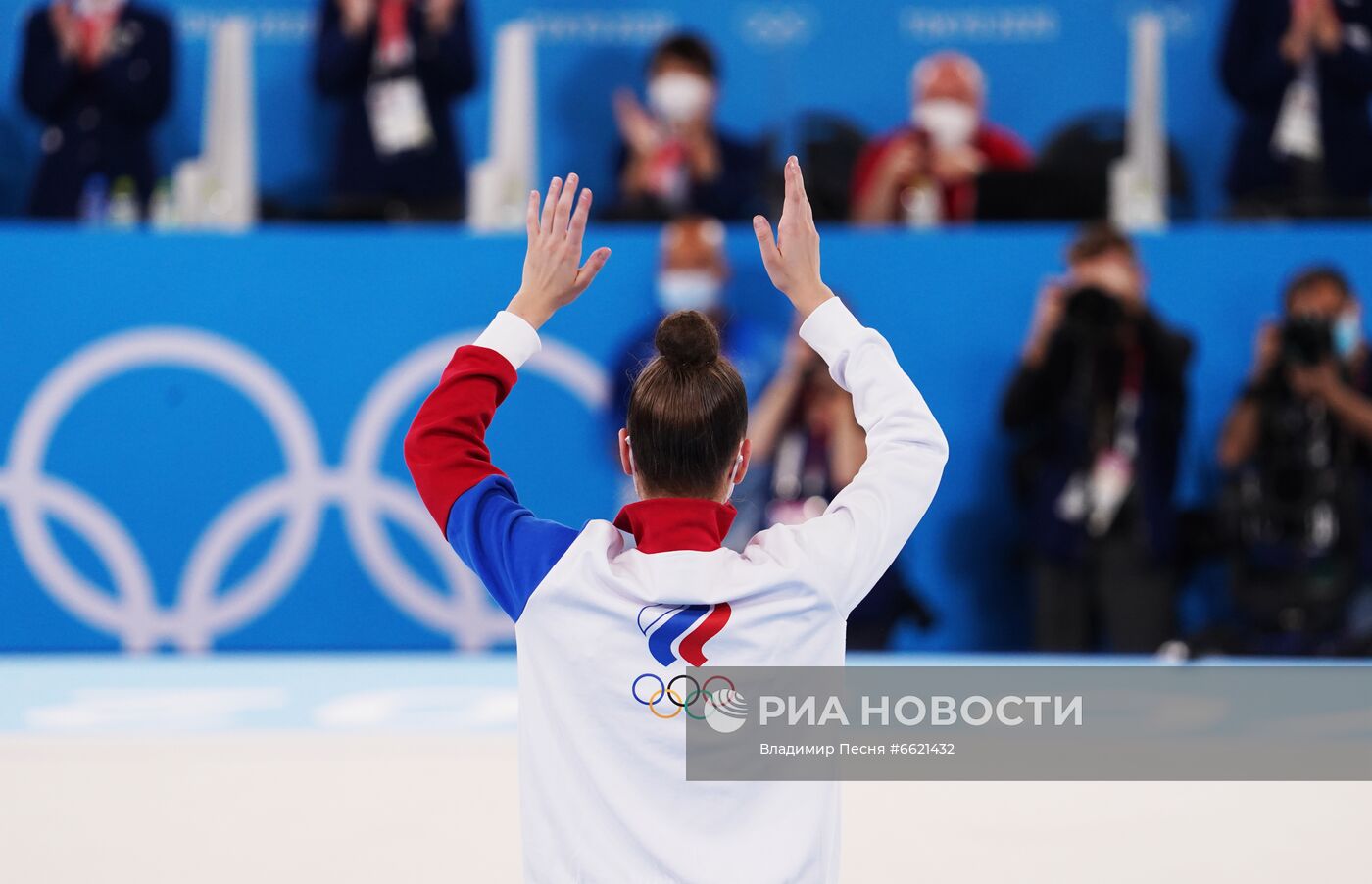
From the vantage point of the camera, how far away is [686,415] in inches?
79.0

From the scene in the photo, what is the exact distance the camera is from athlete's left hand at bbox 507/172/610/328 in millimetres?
2199

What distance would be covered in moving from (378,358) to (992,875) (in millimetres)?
3782

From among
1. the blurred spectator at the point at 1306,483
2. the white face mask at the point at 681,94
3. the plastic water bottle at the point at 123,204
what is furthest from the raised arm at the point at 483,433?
the plastic water bottle at the point at 123,204

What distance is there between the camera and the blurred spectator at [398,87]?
287 inches

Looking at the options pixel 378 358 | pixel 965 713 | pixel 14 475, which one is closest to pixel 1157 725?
pixel 965 713

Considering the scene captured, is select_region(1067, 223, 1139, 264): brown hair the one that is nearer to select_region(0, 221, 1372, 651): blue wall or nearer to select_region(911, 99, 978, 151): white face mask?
select_region(0, 221, 1372, 651): blue wall

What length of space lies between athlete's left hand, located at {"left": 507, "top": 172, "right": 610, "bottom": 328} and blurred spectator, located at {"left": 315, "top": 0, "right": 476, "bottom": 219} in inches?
203

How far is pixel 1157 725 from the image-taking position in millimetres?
4246

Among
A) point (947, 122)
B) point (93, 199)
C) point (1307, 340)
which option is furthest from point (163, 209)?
point (1307, 340)

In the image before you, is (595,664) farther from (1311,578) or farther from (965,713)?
(1311,578)

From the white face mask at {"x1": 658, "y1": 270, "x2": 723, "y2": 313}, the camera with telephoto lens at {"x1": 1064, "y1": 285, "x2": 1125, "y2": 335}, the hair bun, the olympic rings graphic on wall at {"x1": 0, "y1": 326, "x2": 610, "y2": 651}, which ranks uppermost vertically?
the white face mask at {"x1": 658, "y1": 270, "x2": 723, "y2": 313}

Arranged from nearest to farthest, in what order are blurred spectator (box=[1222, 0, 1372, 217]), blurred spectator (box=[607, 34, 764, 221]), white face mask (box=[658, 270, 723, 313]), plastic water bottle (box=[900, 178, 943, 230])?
white face mask (box=[658, 270, 723, 313])
plastic water bottle (box=[900, 178, 943, 230])
blurred spectator (box=[607, 34, 764, 221])
blurred spectator (box=[1222, 0, 1372, 217])

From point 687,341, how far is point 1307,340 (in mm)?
4248

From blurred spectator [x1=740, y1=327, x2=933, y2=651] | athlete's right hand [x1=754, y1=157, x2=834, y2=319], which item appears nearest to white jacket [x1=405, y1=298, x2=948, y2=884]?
athlete's right hand [x1=754, y1=157, x2=834, y2=319]
